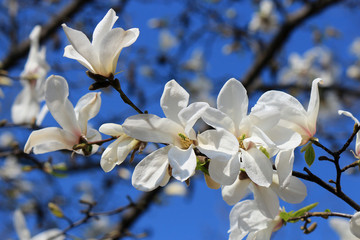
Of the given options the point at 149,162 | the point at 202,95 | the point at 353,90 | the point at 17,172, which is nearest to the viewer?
the point at 149,162

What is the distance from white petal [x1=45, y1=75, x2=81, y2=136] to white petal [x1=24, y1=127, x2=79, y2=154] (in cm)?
2

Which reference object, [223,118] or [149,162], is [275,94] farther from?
[149,162]

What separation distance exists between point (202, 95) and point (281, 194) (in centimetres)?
294

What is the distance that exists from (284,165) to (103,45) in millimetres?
327

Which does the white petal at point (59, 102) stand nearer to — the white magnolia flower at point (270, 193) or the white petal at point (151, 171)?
the white petal at point (151, 171)

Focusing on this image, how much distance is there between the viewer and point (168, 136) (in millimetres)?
565

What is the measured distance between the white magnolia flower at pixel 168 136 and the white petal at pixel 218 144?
0.02 metres

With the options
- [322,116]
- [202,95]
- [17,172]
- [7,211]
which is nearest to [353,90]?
[322,116]

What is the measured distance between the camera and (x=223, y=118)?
1.82 feet

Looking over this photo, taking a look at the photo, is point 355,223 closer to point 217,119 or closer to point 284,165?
point 284,165

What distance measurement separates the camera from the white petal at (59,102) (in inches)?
25.0

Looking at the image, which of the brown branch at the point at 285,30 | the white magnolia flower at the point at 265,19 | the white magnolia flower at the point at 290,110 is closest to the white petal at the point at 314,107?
the white magnolia flower at the point at 290,110

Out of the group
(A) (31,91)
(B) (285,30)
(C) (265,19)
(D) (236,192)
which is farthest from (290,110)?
(C) (265,19)

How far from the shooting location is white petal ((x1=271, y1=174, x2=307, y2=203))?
579 millimetres
